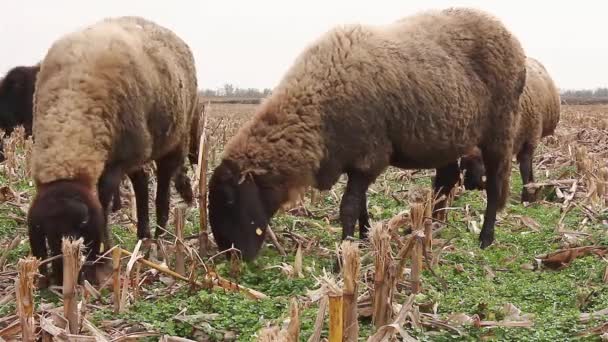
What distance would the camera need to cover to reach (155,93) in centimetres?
653

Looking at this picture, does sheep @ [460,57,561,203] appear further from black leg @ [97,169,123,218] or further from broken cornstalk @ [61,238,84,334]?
broken cornstalk @ [61,238,84,334]

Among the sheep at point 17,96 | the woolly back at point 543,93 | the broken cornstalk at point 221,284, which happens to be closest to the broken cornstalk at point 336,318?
the broken cornstalk at point 221,284

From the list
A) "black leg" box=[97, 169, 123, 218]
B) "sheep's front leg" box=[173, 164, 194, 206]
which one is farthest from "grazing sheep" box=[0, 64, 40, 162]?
"black leg" box=[97, 169, 123, 218]

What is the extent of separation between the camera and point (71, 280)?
3.57 m

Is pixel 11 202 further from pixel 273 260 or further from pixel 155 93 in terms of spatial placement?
pixel 273 260

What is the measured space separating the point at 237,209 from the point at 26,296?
295cm

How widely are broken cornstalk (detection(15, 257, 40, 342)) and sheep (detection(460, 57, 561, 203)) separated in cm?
832

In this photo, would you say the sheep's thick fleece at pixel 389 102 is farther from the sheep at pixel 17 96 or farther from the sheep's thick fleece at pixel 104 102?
the sheep at pixel 17 96

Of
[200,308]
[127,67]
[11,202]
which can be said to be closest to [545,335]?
[200,308]

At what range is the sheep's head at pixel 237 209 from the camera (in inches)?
244

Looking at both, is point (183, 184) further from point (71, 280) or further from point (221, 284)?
point (71, 280)

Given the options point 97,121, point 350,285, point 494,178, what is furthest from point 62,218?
point 494,178

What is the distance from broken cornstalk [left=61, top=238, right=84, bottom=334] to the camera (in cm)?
356

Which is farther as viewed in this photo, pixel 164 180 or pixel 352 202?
pixel 164 180
